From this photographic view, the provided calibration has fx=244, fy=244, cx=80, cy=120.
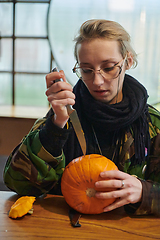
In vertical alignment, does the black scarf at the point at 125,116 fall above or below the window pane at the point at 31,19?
below

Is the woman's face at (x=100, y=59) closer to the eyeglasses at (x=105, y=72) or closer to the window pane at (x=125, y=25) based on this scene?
the eyeglasses at (x=105, y=72)

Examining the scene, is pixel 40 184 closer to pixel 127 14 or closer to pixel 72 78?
pixel 72 78

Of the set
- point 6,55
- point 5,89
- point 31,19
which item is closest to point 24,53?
point 6,55

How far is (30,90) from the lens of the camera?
162 inches

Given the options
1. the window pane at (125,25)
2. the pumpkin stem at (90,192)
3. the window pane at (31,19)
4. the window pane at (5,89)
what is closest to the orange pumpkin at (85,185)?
the pumpkin stem at (90,192)

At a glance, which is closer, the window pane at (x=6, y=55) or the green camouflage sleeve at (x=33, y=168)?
the green camouflage sleeve at (x=33, y=168)

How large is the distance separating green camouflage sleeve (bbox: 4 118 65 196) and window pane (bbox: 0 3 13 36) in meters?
3.44

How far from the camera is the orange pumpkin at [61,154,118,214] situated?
32.8 inches

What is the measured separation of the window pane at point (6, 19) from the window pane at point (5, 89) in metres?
0.69

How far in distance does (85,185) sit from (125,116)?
0.46m

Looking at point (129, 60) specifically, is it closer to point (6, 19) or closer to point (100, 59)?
point (100, 59)

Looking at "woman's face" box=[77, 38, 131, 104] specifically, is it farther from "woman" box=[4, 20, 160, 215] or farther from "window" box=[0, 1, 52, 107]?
"window" box=[0, 1, 52, 107]

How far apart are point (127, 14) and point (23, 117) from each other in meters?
1.97

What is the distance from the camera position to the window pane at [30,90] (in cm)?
402
